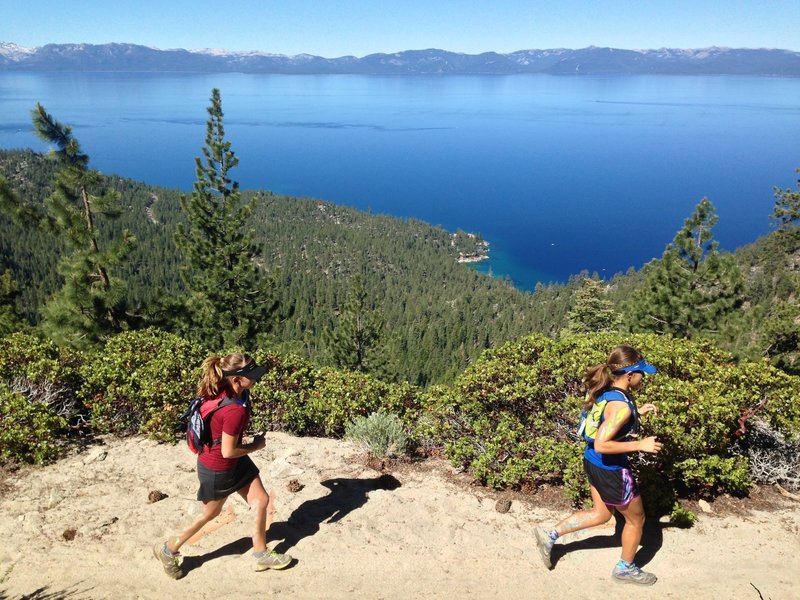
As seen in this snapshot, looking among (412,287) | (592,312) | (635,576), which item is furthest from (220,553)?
(412,287)

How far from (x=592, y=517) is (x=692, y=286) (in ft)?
46.5

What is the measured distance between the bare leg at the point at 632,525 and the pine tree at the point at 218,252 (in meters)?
16.4

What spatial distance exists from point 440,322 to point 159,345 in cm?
11021

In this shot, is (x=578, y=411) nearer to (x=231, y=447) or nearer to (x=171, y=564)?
(x=231, y=447)

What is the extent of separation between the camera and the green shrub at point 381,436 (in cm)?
708

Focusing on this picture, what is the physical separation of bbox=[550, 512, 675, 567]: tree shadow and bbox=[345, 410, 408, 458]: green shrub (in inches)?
A: 103

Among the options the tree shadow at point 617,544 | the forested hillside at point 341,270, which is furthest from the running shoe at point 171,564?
the forested hillside at point 341,270

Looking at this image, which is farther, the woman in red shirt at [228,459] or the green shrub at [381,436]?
the green shrub at [381,436]

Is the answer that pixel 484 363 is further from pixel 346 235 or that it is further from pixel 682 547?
pixel 346 235

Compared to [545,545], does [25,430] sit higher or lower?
higher

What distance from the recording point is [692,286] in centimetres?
1625

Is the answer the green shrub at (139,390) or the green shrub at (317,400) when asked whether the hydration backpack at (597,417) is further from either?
the green shrub at (139,390)

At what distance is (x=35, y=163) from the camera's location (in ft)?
555

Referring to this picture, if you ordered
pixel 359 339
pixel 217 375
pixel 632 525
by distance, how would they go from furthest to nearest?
pixel 359 339, pixel 632 525, pixel 217 375
